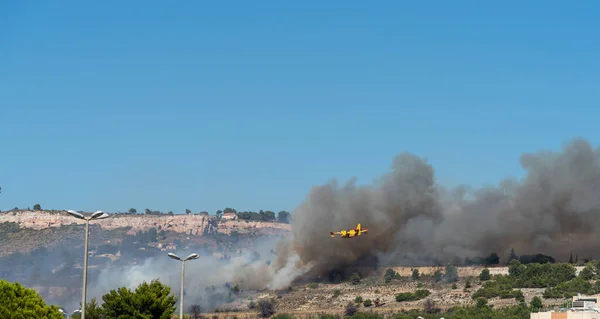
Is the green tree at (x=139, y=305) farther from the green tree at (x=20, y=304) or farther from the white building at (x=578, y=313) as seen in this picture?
the white building at (x=578, y=313)

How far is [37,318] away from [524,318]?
117110 millimetres

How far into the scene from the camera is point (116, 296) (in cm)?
12331

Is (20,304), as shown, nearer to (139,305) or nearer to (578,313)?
(139,305)

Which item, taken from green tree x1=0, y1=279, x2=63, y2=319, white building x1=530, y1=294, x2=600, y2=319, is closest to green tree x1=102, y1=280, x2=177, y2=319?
green tree x1=0, y1=279, x2=63, y2=319

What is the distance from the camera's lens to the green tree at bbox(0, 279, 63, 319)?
96.1 metres

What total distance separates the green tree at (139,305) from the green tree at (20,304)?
796 inches

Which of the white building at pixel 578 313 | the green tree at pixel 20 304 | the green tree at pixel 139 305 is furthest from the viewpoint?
the white building at pixel 578 313

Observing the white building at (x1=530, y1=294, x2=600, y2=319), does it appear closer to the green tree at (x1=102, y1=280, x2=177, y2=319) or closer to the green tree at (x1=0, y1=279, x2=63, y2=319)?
the green tree at (x1=102, y1=280, x2=177, y2=319)

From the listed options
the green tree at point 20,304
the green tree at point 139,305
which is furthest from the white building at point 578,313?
the green tree at point 20,304

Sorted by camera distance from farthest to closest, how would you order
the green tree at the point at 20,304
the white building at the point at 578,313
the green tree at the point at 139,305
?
the white building at the point at 578,313 → the green tree at the point at 139,305 → the green tree at the point at 20,304

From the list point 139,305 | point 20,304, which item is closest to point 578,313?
point 139,305

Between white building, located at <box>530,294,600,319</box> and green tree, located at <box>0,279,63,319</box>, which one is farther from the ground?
green tree, located at <box>0,279,63,319</box>

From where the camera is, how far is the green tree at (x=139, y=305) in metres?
122

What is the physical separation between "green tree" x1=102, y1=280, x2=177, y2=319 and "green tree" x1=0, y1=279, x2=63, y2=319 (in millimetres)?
20211
